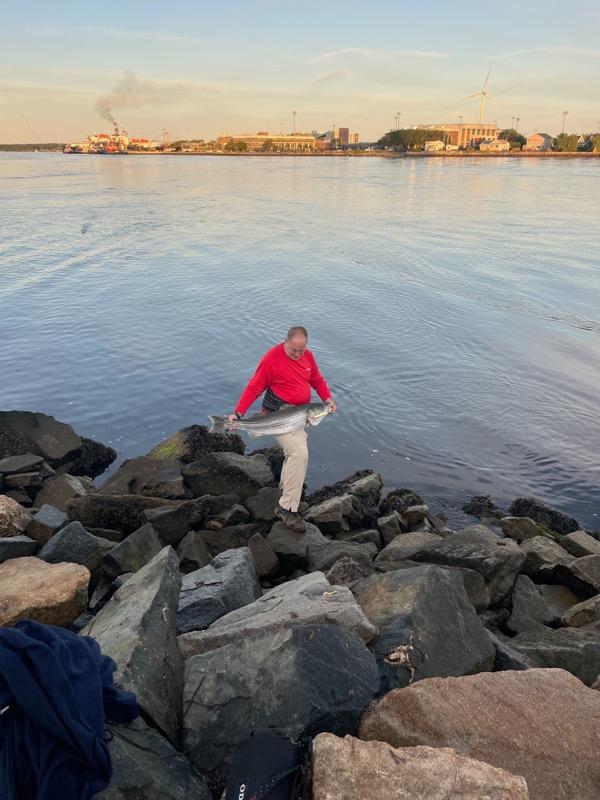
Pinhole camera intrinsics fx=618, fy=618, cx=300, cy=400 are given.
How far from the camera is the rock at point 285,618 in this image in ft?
15.3

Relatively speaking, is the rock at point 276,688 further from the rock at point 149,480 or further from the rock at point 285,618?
the rock at point 149,480

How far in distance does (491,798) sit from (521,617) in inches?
174

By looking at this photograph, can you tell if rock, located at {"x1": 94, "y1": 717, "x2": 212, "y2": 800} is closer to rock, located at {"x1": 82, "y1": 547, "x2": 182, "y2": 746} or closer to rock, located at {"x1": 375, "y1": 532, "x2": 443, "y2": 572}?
rock, located at {"x1": 82, "y1": 547, "x2": 182, "y2": 746}

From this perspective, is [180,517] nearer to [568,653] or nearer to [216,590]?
[216,590]

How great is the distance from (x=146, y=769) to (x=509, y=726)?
221 centimetres

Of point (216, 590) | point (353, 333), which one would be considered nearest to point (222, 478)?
point (216, 590)

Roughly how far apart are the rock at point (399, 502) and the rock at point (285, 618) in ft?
18.0

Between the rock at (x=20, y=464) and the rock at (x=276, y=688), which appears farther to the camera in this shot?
the rock at (x=20, y=464)

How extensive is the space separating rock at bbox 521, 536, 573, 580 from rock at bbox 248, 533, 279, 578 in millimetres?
3429

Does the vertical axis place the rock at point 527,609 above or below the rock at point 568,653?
below

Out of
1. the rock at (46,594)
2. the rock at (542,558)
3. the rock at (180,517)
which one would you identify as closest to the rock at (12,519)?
the rock at (180,517)

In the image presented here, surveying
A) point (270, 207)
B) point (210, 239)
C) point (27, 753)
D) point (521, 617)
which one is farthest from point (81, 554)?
point (270, 207)

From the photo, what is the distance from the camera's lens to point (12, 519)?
7770 millimetres

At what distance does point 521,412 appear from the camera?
52.0ft
